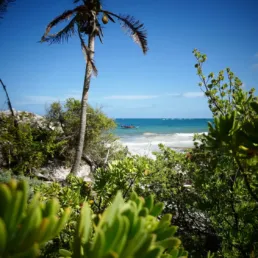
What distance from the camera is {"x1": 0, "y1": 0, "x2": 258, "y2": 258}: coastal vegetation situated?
0.54 m

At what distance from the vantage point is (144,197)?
10.8ft

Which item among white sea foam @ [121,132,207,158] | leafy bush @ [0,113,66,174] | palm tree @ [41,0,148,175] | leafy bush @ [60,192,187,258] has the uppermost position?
palm tree @ [41,0,148,175]

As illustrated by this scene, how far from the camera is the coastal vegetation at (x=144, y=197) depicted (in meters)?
0.54

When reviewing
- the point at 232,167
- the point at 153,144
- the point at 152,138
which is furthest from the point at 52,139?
the point at 152,138

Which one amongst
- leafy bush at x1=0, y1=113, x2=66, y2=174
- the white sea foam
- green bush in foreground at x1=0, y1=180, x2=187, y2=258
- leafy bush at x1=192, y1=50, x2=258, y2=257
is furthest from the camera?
the white sea foam

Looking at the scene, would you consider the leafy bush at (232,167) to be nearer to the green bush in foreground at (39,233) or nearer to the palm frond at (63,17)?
the green bush in foreground at (39,233)

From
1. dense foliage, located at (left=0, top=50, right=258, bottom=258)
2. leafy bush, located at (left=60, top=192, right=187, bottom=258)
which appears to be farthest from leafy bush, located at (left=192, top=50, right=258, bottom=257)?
leafy bush, located at (left=60, top=192, right=187, bottom=258)

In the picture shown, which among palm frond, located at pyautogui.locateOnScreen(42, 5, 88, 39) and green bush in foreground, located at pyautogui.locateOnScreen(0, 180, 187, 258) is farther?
palm frond, located at pyautogui.locateOnScreen(42, 5, 88, 39)

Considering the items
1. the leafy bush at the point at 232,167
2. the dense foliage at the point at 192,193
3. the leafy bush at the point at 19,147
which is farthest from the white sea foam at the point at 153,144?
the leafy bush at the point at 232,167

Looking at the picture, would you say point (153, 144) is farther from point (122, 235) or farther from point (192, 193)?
point (122, 235)

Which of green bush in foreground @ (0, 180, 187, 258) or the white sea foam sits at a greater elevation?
green bush in foreground @ (0, 180, 187, 258)

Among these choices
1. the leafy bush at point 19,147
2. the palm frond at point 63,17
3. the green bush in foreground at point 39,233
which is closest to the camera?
the green bush in foreground at point 39,233

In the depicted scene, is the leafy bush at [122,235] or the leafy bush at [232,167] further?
the leafy bush at [232,167]

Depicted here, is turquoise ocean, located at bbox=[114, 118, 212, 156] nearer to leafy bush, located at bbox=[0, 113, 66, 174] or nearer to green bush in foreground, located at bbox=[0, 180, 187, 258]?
green bush in foreground, located at bbox=[0, 180, 187, 258]
